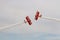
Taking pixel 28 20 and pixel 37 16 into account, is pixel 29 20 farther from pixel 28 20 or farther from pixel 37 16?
pixel 37 16

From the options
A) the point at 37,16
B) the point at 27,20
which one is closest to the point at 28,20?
the point at 27,20

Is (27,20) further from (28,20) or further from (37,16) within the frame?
(37,16)

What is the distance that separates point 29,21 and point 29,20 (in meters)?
0.10

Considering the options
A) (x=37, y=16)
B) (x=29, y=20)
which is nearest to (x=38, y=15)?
(x=37, y=16)

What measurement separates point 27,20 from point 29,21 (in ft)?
0.76

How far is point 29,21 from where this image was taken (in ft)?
42.6

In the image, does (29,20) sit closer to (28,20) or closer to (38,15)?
(28,20)

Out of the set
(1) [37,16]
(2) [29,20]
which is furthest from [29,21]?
(1) [37,16]

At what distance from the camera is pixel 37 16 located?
1284cm

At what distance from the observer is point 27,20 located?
12914mm

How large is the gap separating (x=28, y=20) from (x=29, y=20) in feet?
0.33

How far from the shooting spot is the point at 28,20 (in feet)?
42.4

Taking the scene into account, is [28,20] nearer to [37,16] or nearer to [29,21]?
[29,21]
